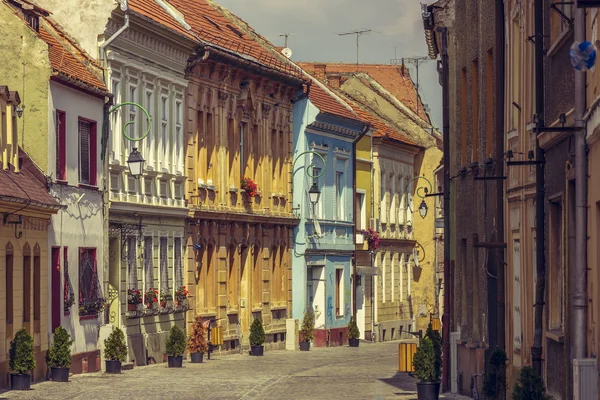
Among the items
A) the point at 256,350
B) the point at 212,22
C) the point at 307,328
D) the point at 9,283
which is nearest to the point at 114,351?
the point at 9,283

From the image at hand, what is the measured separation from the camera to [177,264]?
43781 millimetres

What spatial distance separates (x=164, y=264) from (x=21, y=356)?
1389 centimetres

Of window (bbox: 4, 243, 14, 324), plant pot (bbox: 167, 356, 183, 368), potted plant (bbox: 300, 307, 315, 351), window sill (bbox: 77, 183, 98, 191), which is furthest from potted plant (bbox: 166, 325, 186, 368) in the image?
potted plant (bbox: 300, 307, 315, 351)

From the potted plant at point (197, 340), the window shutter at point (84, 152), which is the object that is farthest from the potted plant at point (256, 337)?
the window shutter at point (84, 152)

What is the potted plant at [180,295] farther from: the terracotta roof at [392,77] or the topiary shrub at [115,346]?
the terracotta roof at [392,77]

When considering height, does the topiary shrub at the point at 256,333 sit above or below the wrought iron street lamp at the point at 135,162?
below

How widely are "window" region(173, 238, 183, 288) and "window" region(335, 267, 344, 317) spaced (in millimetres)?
16544

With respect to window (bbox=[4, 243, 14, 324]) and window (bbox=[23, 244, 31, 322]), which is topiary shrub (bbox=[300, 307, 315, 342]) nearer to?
window (bbox=[23, 244, 31, 322])

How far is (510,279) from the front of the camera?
2397 cm

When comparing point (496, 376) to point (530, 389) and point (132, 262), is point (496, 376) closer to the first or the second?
point (530, 389)

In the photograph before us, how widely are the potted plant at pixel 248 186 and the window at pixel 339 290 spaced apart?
11146 millimetres

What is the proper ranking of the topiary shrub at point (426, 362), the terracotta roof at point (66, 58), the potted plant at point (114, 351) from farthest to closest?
the potted plant at point (114, 351) → the terracotta roof at point (66, 58) → the topiary shrub at point (426, 362)

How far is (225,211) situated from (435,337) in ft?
59.8

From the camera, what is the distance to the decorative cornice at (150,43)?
126ft
